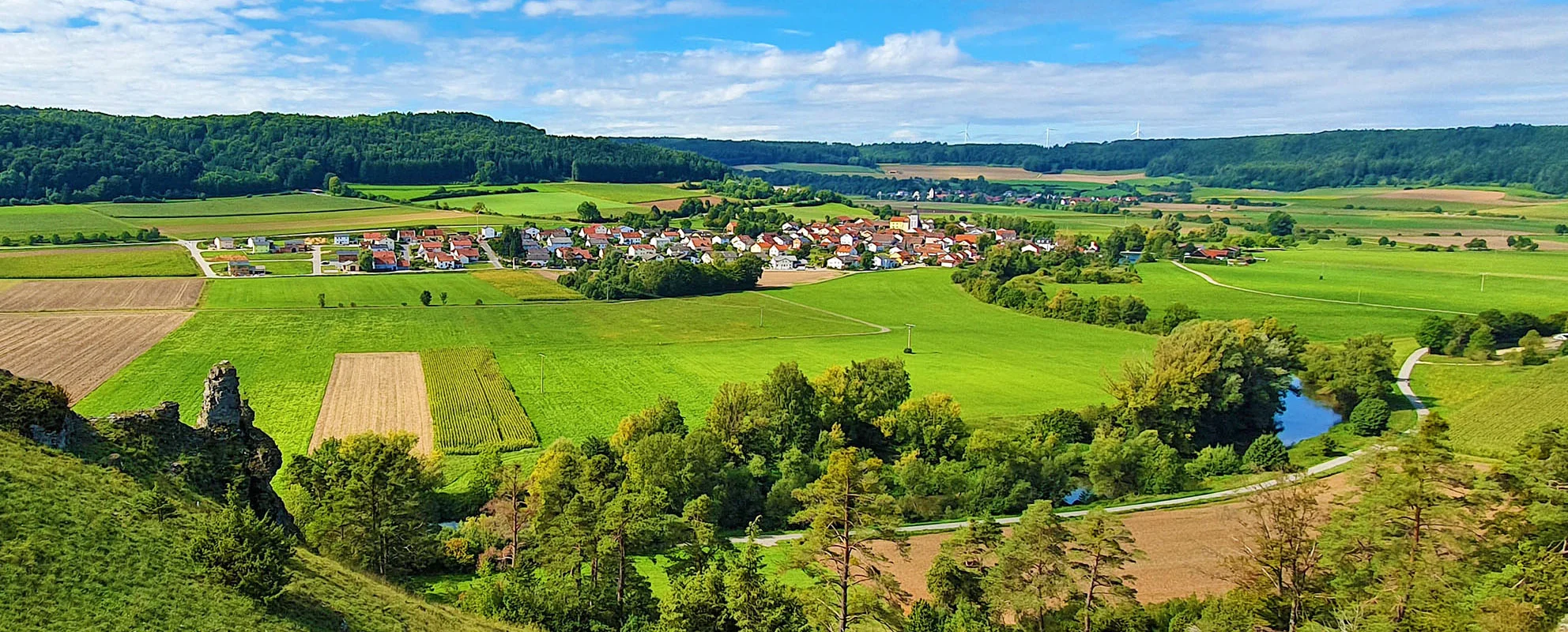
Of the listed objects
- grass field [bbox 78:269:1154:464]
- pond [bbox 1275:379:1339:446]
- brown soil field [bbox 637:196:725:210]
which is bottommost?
pond [bbox 1275:379:1339:446]

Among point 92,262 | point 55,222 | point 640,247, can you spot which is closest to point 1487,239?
point 640,247

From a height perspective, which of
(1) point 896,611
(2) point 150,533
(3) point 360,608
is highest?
(2) point 150,533

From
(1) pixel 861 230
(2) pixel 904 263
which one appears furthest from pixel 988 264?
(1) pixel 861 230

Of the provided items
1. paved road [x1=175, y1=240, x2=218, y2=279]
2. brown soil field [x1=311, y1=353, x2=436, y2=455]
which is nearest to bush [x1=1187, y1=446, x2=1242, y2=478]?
brown soil field [x1=311, y1=353, x2=436, y2=455]

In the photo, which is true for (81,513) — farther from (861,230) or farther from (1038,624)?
(861,230)

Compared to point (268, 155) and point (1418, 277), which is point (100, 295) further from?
point (1418, 277)

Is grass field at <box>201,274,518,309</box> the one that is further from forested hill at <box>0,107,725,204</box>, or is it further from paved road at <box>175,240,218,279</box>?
forested hill at <box>0,107,725,204</box>

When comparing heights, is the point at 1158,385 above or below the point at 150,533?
below
